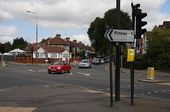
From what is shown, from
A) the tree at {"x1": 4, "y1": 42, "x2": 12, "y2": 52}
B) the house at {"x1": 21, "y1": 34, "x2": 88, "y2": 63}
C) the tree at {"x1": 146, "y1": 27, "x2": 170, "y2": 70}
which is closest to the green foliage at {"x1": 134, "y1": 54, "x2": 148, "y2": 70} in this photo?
the tree at {"x1": 146, "y1": 27, "x2": 170, "y2": 70}

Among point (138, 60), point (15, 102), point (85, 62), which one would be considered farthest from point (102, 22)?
point (15, 102)

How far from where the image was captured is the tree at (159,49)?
56.6 metres

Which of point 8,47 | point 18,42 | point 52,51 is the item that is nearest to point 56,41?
point 52,51

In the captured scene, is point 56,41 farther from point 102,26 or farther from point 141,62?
point 141,62

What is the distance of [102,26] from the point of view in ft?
347

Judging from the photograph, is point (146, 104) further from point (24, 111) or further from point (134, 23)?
point (24, 111)

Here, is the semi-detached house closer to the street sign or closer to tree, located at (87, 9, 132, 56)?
tree, located at (87, 9, 132, 56)

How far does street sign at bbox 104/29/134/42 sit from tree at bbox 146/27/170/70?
41.0m

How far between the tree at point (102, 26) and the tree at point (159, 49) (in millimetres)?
40748

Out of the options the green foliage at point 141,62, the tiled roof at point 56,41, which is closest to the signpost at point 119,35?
the green foliage at point 141,62

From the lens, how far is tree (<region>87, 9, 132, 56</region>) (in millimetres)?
101938

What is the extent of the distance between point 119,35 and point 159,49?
4248 cm

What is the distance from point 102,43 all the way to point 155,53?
164 ft

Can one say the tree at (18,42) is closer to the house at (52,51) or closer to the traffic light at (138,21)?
the house at (52,51)
